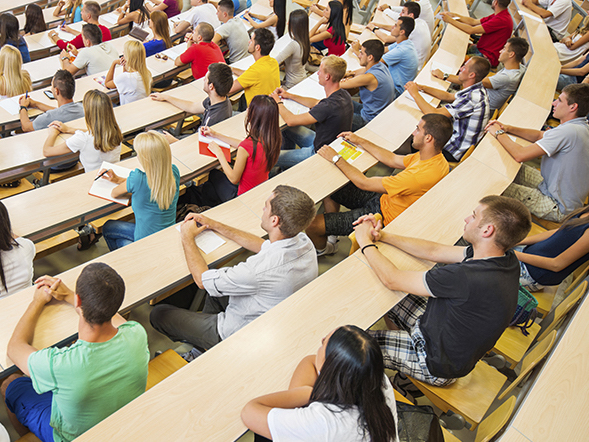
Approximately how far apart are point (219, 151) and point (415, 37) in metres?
3.88

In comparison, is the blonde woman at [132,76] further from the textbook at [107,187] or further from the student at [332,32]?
the student at [332,32]

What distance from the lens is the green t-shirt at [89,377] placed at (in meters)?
1.74

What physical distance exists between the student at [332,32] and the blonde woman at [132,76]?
9.33ft

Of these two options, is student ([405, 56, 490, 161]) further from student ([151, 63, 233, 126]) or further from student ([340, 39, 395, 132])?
student ([151, 63, 233, 126])

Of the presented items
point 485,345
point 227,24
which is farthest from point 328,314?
point 227,24

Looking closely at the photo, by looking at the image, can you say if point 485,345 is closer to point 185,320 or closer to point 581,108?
point 185,320

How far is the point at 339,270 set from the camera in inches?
96.8

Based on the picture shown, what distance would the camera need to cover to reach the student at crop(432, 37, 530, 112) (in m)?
4.60

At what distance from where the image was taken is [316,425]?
1.48 meters

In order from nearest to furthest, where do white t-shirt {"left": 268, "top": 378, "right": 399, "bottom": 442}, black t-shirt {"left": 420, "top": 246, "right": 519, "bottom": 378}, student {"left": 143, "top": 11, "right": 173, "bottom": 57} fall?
1. white t-shirt {"left": 268, "top": 378, "right": 399, "bottom": 442}
2. black t-shirt {"left": 420, "top": 246, "right": 519, "bottom": 378}
3. student {"left": 143, "top": 11, "right": 173, "bottom": 57}

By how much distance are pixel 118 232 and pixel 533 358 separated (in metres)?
2.74

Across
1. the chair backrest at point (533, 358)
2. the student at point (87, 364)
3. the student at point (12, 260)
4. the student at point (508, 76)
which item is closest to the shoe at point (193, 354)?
the student at point (87, 364)

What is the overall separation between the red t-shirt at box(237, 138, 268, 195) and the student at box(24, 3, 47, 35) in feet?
15.7

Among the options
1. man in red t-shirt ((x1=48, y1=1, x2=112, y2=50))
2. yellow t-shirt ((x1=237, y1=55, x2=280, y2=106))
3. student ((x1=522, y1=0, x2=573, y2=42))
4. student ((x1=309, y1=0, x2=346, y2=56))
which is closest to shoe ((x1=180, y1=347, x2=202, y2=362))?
yellow t-shirt ((x1=237, y1=55, x2=280, y2=106))
